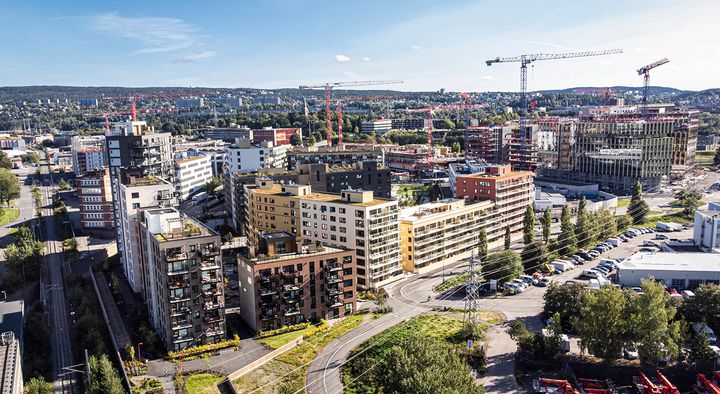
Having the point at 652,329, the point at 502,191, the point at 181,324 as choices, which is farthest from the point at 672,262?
the point at 181,324

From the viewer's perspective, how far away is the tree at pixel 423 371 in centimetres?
2262

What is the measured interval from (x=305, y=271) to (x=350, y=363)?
682 centimetres

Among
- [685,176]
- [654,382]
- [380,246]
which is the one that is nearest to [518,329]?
[654,382]

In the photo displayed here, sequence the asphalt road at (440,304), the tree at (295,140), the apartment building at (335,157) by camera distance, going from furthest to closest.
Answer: the tree at (295,140)
the apartment building at (335,157)
the asphalt road at (440,304)

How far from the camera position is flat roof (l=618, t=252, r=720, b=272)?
40.2 meters

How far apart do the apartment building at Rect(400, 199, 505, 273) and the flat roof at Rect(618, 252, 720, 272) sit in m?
12.4

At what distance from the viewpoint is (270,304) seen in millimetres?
33781

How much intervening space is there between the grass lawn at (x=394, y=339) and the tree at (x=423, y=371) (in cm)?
287

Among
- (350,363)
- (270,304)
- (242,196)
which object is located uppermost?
(242,196)

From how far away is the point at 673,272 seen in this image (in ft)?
130

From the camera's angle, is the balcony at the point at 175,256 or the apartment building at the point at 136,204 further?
the apartment building at the point at 136,204

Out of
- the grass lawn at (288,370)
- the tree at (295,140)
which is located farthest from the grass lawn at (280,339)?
the tree at (295,140)

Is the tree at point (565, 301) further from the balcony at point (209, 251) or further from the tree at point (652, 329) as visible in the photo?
the balcony at point (209, 251)

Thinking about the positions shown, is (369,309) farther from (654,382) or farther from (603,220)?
(603,220)
